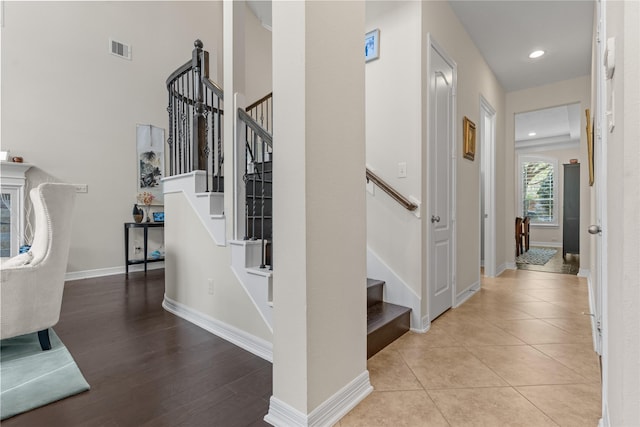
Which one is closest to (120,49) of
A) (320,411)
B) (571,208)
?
(320,411)

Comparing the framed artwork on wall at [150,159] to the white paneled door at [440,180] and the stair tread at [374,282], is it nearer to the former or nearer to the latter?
the stair tread at [374,282]

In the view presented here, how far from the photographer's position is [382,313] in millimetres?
2387

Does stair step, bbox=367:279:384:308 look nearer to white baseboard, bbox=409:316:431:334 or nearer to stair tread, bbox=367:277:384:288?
stair tread, bbox=367:277:384:288

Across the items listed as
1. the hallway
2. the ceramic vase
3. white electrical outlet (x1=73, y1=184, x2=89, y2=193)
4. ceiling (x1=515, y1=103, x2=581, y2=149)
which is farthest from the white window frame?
white electrical outlet (x1=73, y1=184, x2=89, y2=193)

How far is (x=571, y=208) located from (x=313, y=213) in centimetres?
722

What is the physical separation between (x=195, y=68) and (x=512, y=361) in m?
3.35

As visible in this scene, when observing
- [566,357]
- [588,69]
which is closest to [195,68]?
[566,357]

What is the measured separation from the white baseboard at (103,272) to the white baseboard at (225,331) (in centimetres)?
209

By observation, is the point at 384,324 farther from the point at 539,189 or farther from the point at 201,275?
the point at 539,189

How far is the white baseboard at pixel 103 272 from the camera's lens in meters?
4.05

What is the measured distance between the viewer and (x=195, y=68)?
276 centimetres

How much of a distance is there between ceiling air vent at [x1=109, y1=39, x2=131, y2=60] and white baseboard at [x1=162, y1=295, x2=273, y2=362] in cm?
371

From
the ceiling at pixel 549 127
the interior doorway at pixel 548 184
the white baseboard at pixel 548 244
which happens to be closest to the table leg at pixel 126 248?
the ceiling at pixel 549 127

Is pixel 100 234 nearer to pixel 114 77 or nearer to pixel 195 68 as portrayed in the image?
pixel 114 77
